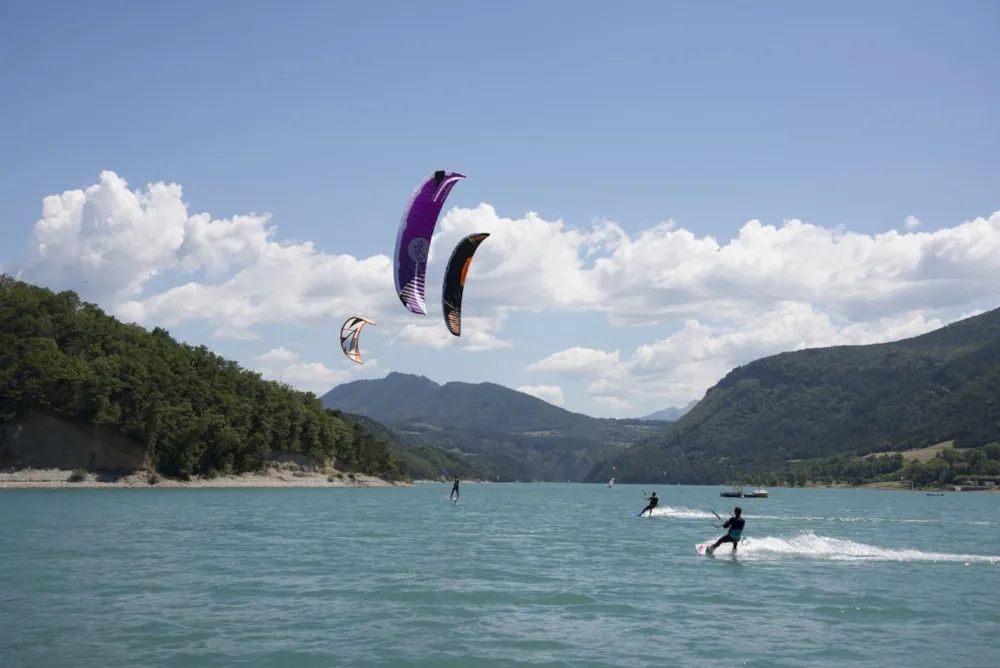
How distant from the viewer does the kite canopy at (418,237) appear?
1084 inches

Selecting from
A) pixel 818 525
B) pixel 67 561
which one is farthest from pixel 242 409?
pixel 67 561

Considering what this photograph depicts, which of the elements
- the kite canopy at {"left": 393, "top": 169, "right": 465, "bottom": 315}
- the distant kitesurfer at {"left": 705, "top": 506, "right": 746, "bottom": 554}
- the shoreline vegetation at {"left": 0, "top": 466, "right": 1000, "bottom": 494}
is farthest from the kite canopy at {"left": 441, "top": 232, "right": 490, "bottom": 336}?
the shoreline vegetation at {"left": 0, "top": 466, "right": 1000, "bottom": 494}

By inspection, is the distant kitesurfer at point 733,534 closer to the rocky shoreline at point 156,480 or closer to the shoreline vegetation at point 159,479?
the rocky shoreline at point 156,480

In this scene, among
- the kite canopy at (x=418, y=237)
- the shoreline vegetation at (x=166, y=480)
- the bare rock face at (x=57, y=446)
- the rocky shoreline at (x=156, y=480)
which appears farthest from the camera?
the bare rock face at (x=57, y=446)

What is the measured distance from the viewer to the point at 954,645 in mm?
18406

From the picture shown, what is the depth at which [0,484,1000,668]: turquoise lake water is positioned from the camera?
55.5ft

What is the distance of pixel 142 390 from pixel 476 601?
101380mm

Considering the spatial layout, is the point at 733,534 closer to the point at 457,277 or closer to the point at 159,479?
the point at 457,277

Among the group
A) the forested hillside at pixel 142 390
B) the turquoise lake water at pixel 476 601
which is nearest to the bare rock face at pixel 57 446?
the forested hillside at pixel 142 390

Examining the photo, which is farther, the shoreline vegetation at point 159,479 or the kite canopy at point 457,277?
the shoreline vegetation at point 159,479

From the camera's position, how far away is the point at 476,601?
890 inches

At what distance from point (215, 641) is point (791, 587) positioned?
671 inches

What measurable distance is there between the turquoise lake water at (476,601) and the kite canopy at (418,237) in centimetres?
878

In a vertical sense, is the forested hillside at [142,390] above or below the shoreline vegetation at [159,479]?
above
